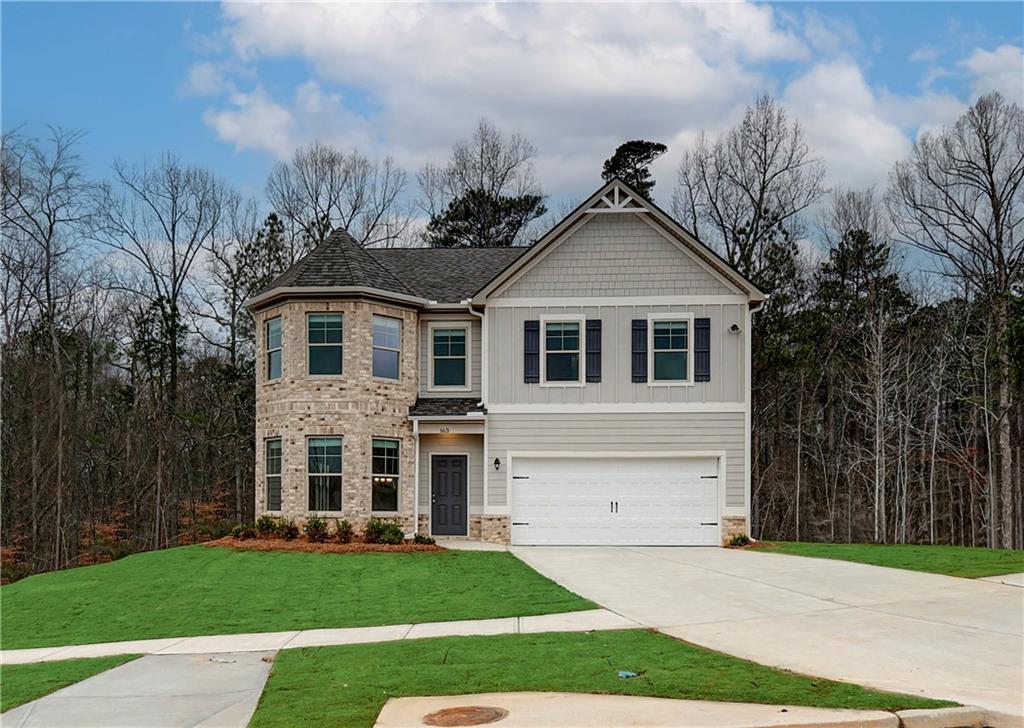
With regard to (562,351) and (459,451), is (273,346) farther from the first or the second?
(562,351)

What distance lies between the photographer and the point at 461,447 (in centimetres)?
2312

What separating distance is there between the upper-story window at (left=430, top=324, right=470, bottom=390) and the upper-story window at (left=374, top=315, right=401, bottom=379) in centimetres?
112

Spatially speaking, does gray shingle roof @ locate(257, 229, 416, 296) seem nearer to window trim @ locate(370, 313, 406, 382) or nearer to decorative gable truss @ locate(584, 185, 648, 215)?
window trim @ locate(370, 313, 406, 382)

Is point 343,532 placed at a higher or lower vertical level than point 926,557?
higher

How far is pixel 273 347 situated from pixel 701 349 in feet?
34.4

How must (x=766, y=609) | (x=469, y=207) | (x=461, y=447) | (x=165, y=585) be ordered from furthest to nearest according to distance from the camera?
(x=469, y=207)
(x=461, y=447)
(x=165, y=585)
(x=766, y=609)

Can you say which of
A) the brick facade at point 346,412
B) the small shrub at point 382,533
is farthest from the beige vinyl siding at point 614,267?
the small shrub at point 382,533

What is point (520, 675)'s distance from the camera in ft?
29.4

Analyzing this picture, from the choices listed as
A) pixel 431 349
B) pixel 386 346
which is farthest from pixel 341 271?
pixel 431 349

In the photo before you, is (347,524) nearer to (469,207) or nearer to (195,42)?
(195,42)

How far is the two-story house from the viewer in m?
22.0

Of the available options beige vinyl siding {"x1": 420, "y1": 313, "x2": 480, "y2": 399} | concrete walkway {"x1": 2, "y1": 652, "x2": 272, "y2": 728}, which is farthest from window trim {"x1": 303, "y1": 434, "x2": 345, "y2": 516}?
concrete walkway {"x1": 2, "y1": 652, "x2": 272, "y2": 728}

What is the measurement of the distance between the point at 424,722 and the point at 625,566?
11.0 meters

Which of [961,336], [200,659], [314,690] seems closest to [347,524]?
[200,659]
